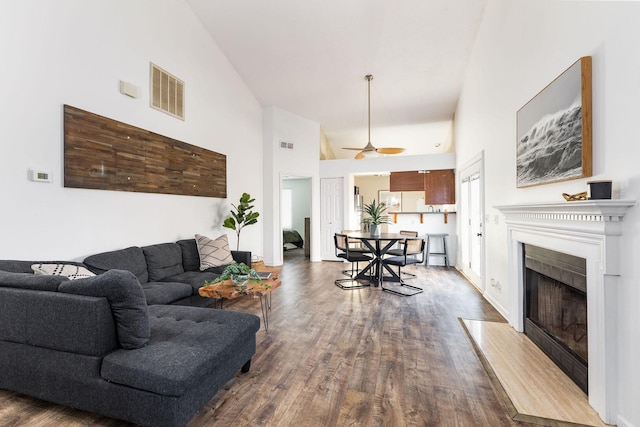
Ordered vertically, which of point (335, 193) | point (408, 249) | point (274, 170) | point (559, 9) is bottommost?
point (408, 249)

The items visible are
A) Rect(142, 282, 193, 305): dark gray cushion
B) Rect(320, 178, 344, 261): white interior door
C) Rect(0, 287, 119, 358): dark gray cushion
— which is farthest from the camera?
Rect(320, 178, 344, 261): white interior door

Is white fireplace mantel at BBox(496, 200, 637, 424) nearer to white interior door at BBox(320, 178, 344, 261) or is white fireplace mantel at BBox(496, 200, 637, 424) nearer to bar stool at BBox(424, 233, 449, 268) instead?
bar stool at BBox(424, 233, 449, 268)

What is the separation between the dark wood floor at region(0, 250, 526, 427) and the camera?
174 cm

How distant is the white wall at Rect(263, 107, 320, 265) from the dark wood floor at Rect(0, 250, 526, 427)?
2983 millimetres

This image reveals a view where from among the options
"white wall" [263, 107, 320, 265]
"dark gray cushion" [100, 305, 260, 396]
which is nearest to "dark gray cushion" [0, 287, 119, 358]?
"dark gray cushion" [100, 305, 260, 396]

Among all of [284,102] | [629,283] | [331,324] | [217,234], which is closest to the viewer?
[629,283]

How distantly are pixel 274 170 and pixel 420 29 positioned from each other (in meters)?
3.83

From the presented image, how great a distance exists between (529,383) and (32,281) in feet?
10.9

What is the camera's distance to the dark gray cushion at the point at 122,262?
296 cm

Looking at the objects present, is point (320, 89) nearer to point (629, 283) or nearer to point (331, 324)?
point (331, 324)

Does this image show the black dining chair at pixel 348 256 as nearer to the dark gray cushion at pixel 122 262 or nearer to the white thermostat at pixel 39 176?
the dark gray cushion at pixel 122 262

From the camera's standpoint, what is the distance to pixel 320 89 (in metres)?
6.07

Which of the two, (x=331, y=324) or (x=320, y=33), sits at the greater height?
(x=320, y=33)

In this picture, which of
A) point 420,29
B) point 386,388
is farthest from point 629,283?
point 420,29
